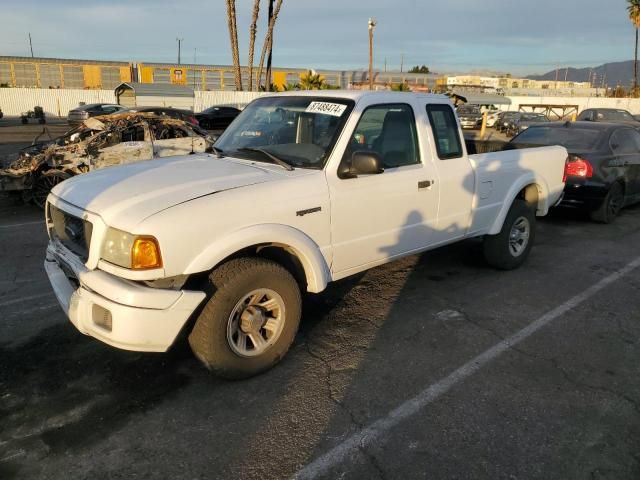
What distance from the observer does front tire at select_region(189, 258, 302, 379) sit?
3.07 m

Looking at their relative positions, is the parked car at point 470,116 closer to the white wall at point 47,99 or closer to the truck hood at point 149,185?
the white wall at point 47,99

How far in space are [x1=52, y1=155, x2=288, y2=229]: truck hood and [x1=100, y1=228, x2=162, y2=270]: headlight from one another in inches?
3.0

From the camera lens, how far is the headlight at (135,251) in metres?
2.80

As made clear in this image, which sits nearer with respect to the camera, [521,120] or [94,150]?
[94,150]

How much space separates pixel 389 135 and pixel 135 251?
2.34 m

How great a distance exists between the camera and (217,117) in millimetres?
25016

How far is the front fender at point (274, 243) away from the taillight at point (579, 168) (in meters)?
5.77

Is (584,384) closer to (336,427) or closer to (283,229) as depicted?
(336,427)

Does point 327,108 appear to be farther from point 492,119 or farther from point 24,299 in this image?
point 492,119

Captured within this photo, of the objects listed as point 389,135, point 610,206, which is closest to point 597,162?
point 610,206

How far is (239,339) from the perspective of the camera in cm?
331

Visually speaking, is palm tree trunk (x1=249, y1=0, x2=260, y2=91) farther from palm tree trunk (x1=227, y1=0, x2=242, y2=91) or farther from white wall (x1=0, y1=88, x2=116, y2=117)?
white wall (x1=0, y1=88, x2=116, y2=117)

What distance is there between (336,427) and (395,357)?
96cm

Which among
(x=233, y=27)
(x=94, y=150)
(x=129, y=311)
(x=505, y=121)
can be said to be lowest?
(x=129, y=311)
